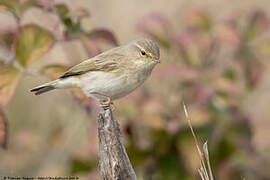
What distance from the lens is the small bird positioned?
3.53m

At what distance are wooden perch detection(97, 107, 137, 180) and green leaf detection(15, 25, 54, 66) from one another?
86 centimetres

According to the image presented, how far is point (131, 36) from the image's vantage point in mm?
7422

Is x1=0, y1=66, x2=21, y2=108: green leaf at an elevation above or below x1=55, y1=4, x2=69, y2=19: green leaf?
below

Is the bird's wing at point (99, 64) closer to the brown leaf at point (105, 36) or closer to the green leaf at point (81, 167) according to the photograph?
the brown leaf at point (105, 36)

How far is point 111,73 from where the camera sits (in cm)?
362

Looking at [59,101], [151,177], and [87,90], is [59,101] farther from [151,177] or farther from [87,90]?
[87,90]

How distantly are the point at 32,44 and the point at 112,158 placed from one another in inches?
44.5

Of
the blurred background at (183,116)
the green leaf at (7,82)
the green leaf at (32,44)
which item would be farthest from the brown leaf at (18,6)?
the blurred background at (183,116)

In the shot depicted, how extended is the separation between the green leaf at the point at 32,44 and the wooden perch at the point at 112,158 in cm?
86

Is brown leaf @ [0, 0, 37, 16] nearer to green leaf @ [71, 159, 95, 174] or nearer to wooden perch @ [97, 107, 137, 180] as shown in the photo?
wooden perch @ [97, 107, 137, 180]

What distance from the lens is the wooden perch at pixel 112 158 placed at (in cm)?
261

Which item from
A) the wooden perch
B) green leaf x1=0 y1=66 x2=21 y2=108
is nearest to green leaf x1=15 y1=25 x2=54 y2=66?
green leaf x1=0 y1=66 x2=21 y2=108

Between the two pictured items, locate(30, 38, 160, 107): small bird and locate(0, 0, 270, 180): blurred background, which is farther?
locate(0, 0, 270, 180): blurred background

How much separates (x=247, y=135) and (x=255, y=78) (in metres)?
0.55
